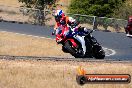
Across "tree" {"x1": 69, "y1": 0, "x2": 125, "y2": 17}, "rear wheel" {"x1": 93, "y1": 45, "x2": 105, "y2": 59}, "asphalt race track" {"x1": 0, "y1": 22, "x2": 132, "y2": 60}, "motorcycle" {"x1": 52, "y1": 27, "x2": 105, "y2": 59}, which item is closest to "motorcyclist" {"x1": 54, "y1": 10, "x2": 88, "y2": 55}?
"motorcycle" {"x1": 52, "y1": 27, "x2": 105, "y2": 59}

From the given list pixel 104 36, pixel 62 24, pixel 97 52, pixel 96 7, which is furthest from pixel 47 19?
pixel 62 24

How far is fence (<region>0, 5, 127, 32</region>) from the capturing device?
43.4 meters

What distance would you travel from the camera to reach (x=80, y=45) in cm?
1196

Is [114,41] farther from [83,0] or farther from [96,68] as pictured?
[83,0]

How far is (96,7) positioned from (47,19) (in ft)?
35.2

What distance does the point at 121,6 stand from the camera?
182 feet

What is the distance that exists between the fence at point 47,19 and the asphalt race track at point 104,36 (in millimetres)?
1588

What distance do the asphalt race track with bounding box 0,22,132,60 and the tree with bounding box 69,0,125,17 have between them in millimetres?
11688

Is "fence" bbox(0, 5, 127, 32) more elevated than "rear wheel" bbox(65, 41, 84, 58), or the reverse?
"rear wheel" bbox(65, 41, 84, 58)

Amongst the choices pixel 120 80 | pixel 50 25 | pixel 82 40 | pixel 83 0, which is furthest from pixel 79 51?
pixel 83 0

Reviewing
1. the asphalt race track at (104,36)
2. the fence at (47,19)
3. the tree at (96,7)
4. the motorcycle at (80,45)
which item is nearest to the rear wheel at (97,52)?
the motorcycle at (80,45)

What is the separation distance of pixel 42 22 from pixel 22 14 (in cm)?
240

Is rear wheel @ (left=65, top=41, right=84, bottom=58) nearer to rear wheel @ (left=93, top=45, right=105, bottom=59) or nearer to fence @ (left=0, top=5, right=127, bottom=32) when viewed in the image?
rear wheel @ (left=93, top=45, right=105, bottom=59)

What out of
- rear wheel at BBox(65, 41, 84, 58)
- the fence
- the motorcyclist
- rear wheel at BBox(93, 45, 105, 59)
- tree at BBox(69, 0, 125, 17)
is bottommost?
tree at BBox(69, 0, 125, 17)
